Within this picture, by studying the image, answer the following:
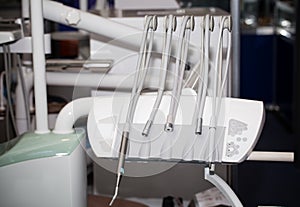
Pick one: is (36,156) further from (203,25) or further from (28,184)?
(203,25)

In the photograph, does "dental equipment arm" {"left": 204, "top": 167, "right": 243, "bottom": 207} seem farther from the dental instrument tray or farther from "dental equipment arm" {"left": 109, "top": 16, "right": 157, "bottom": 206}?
"dental equipment arm" {"left": 109, "top": 16, "right": 157, "bottom": 206}

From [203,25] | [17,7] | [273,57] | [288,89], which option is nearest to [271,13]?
[273,57]

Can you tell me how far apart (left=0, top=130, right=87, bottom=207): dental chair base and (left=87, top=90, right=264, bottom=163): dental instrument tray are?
0.22ft

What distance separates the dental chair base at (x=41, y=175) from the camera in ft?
2.96

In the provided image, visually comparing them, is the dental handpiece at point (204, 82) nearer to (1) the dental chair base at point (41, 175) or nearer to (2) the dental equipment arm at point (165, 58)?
(2) the dental equipment arm at point (165, 58)

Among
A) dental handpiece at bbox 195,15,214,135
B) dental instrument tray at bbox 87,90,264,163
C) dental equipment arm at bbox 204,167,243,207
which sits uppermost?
dental handpiece at bbox 195,15,214,135

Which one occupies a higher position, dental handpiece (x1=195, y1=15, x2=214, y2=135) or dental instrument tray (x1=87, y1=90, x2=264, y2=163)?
dental handpiece (x1=195, y1=15, x2=214, y2=135)

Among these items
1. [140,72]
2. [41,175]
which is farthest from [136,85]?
[41,175]

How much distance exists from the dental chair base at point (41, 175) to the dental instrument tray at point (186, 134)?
0.22 feet

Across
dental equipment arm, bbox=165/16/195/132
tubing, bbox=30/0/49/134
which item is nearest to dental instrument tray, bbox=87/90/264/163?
dental equipment arm, bbox=165/16/195/132

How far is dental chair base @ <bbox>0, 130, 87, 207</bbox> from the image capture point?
2.96 feet

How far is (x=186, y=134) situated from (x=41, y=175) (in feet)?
0.91

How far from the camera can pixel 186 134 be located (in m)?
0.86

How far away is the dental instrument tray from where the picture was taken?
85 cm
